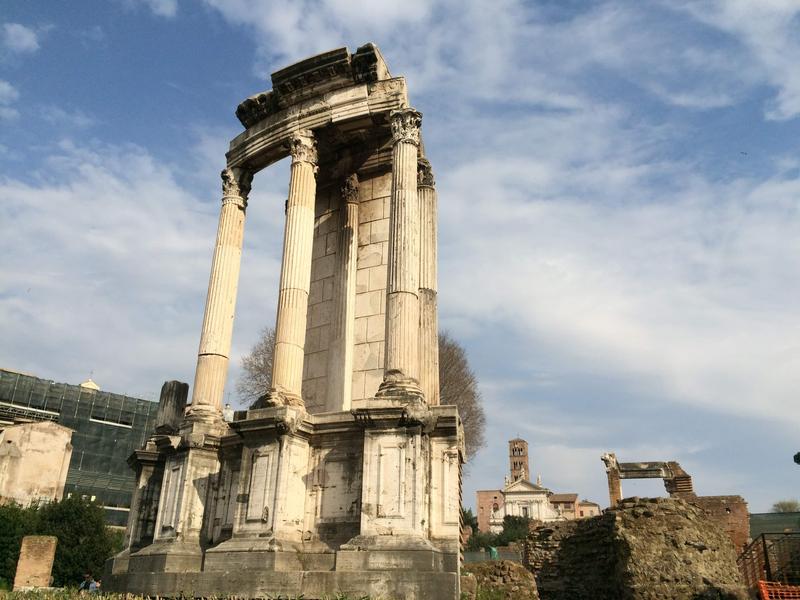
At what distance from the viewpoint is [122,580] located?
1121cm

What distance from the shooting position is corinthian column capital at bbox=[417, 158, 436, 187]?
1491cm

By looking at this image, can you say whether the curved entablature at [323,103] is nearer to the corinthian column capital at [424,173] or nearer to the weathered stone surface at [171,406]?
the corinthian column capital at [424,173]

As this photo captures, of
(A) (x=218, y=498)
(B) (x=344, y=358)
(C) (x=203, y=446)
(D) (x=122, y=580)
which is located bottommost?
(D) (x=122, y=580)

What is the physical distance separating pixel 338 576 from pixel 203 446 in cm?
406

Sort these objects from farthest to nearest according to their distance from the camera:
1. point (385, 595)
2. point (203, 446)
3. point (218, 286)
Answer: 1. point (218, 286)
2. point (203, 446)
3. point (385, 595)

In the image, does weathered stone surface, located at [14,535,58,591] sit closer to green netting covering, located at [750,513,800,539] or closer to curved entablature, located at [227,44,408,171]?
curved entablature, located at [227,44,408,171]

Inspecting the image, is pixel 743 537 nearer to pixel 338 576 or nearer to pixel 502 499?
pixel 338 576

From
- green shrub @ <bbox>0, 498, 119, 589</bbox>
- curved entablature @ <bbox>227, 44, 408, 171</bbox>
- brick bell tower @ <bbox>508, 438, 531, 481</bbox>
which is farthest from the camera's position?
brick bell tower @ <bbox>508, 438, 531, 481</bbox>

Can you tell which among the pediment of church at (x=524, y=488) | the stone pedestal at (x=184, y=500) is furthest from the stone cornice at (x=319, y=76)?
the pediment of church at (x=524, y=488)

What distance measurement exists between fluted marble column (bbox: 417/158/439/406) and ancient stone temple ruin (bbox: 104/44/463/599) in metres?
0.04

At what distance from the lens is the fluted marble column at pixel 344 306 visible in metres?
13.3

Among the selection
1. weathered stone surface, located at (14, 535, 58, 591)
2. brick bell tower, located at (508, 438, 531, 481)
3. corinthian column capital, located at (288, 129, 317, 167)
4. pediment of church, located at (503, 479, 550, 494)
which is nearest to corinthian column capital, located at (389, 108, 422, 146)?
corinthian column capital, located at (288, 129, 317, 167)

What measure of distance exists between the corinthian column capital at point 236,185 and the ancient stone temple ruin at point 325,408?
0.05m

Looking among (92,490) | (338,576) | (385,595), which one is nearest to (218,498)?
(338,576)
